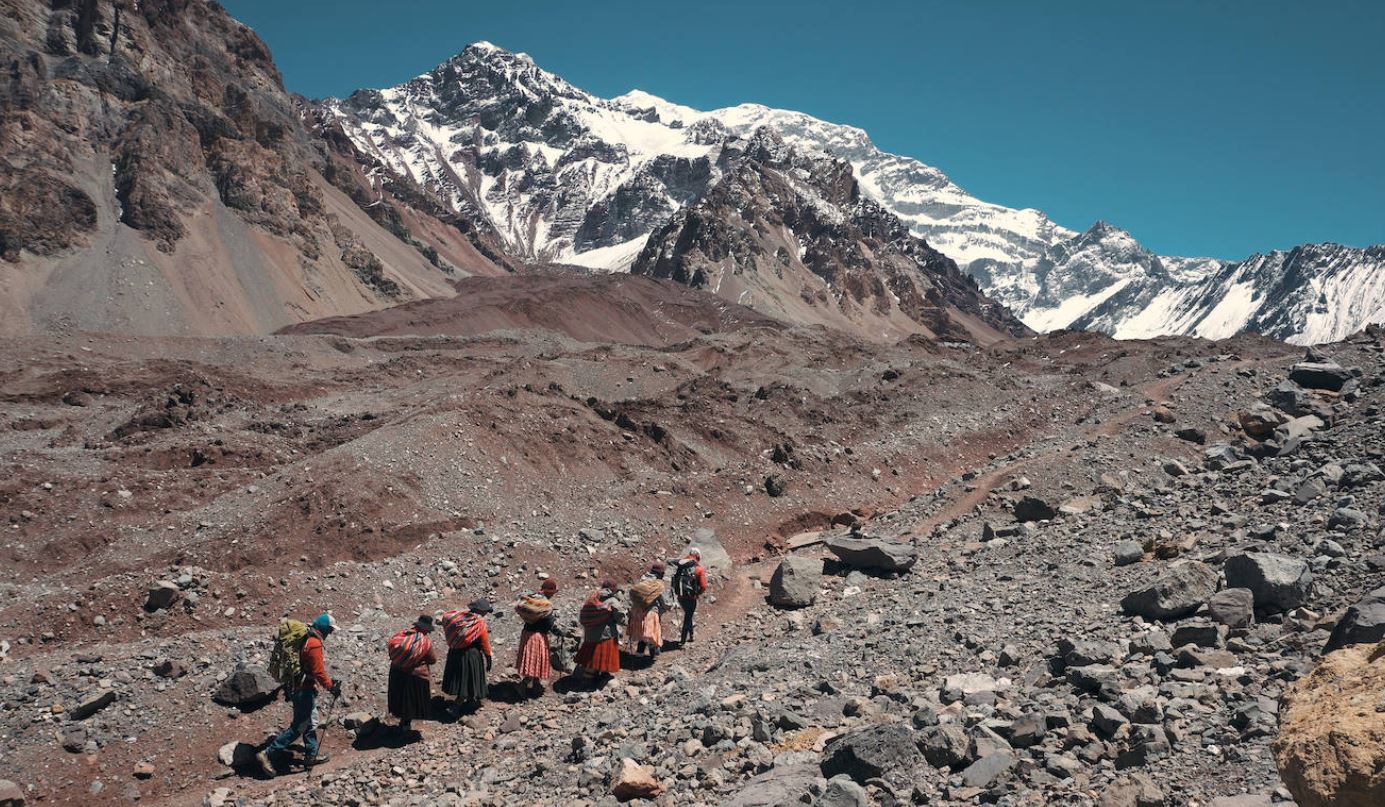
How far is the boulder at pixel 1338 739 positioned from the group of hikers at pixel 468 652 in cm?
929

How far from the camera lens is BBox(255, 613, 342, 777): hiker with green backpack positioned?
10844 millimetres

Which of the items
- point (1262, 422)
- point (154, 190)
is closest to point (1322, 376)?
point (1262, 422)

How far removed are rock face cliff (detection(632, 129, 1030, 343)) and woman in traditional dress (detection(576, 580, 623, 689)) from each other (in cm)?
13172

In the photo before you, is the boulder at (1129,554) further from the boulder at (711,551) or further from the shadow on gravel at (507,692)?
the shadow on gravel at (507,692)

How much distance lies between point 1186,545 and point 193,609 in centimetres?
1524

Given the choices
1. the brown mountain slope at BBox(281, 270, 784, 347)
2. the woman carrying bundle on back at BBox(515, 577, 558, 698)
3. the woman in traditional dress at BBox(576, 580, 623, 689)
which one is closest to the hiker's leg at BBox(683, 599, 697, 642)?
the woman in traditional dress at BBox(576, 580, 623, 689)

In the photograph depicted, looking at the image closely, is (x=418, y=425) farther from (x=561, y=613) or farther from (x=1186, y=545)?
(x=1186, y=545)

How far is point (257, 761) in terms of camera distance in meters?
11.1

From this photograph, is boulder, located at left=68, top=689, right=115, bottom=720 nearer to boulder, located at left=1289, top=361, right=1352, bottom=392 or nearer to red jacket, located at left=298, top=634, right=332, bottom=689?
red jacket, located at left=298, top=634, right=332, bottom=689

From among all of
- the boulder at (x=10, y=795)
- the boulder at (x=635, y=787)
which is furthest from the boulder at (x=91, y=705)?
the boulder at (x=635, y=787)

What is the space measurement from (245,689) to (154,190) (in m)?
92.2

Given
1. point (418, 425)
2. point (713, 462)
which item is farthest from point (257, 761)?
point (713, 462)

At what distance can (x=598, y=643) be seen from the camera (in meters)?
13.7

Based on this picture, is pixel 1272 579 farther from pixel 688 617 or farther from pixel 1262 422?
pixel 1262 422
